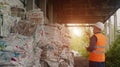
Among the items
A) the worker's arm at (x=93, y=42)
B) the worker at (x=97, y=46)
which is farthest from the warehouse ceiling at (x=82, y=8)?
the worker's arm at (x=93, y=42)

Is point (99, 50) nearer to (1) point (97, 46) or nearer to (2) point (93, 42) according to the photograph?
(1) point (97, 46)

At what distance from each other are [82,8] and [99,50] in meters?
5.18

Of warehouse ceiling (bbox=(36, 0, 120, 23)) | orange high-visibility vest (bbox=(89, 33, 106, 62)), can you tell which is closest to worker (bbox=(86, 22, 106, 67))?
orange high-visibility vest (bbox=(89, 33, 106, 62))

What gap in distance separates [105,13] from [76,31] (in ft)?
38.8

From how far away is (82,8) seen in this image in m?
11.2

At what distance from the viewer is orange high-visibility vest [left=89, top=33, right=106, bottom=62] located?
6.01m

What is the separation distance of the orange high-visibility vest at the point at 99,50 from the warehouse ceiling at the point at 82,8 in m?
4.29

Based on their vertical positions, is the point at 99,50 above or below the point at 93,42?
below

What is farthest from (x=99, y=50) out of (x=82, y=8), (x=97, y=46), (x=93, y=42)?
(x=82, y=8)

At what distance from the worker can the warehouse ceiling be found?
168 inches

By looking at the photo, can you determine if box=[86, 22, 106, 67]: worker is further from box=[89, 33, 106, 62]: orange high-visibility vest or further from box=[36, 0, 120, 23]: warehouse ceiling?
box=[36, 0, 120, 23]: warehouse ceiling

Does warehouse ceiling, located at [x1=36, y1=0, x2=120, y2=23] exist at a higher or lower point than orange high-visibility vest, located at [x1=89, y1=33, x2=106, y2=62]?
higher

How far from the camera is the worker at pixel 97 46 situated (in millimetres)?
5945

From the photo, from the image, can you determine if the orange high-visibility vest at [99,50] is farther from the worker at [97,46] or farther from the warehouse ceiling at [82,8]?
the warehouse ceiling at [82,8]
